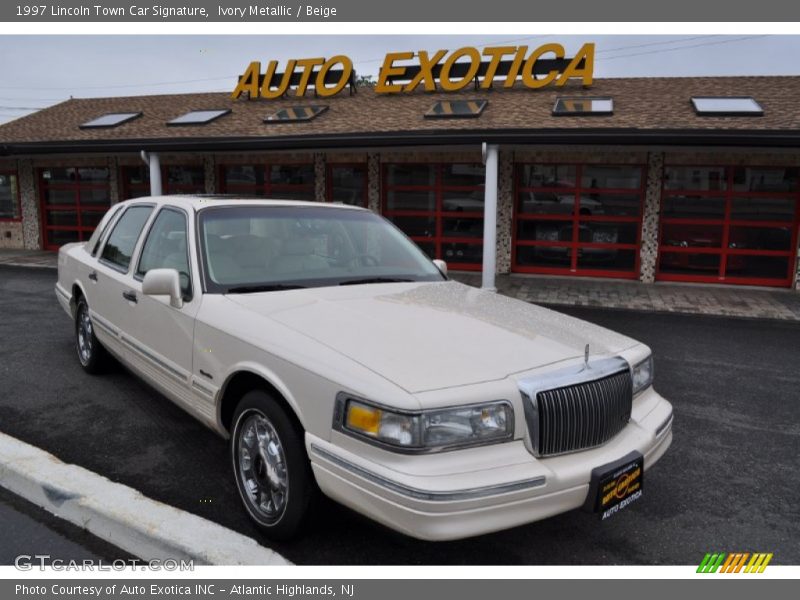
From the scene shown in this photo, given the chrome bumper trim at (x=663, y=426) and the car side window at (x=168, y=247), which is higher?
the car side window at (x=168, y=247)

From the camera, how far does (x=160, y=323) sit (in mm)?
3885

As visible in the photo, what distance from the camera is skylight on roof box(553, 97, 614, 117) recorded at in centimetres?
1274

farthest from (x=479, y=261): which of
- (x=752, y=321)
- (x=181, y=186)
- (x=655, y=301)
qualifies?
(x=181, y=186)

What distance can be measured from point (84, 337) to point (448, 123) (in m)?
9.19

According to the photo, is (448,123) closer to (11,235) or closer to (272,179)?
(272,179)

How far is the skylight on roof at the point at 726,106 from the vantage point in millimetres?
11984

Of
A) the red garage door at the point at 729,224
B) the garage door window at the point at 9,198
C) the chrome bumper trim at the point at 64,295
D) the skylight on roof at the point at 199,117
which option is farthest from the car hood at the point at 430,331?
the garage door window at the point at 9,198

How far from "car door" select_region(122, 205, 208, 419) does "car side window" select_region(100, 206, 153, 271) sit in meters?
0.31

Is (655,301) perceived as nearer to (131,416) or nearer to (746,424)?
(746,424)

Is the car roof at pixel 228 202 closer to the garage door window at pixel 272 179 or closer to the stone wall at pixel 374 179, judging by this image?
the stone wall at pixel 374 179

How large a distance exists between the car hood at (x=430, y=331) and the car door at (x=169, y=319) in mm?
434

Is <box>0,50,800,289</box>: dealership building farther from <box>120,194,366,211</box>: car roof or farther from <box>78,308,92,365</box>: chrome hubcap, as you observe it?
<box>78,308,92,365</box>: chrome hubcap

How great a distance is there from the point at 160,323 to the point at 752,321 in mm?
8668

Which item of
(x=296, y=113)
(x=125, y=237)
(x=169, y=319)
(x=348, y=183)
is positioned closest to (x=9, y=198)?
(x=296, y=113)
